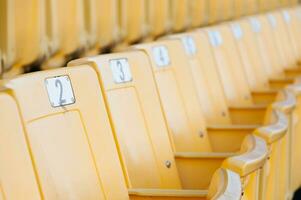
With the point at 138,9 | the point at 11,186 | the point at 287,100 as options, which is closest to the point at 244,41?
the point at 138,9

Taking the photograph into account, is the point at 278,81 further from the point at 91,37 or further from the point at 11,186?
the point at 11,186

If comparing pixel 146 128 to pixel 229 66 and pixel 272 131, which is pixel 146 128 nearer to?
pixel 272 131

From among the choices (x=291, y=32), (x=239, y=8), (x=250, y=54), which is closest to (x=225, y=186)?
(x=250, y=54)

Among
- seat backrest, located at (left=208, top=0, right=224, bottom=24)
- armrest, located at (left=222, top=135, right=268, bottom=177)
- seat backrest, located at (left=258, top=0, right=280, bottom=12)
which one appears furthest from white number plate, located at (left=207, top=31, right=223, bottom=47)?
seat backrest, located at (left=258, top=0, right=280, bottom=12)

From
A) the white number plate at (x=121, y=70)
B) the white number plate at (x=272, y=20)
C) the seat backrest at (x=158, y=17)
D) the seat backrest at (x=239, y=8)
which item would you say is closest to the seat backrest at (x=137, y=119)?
the white number plate at (x=121, y=70)

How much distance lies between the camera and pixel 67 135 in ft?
2.18

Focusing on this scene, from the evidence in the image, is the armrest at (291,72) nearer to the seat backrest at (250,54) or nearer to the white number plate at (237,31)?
the seat backrest at (250,54)

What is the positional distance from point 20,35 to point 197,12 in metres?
1.17

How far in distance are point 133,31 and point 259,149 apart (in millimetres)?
902

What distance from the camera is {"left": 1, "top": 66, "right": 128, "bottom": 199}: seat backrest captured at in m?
0.60

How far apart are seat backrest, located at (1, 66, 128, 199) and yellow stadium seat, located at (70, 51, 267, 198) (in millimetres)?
41

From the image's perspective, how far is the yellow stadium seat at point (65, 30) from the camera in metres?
1.17

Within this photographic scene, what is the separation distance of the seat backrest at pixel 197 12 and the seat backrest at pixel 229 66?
0.61 metres

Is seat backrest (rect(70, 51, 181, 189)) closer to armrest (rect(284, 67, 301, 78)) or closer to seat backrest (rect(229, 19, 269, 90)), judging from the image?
seat backrest (rect(229, 19, 269, 90))
